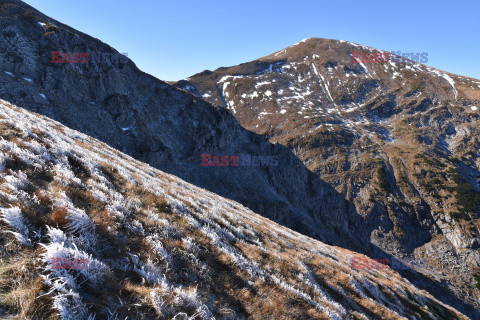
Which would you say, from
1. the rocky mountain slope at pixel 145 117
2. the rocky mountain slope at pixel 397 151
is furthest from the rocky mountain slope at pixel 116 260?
the rocky mountain slope at pixel 397 151

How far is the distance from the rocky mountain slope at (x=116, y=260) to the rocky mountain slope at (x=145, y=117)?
4297 cm

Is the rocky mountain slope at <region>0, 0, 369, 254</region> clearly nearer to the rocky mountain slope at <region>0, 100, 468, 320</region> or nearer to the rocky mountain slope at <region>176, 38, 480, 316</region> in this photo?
the rocky mountain slope at <region>176, 38, 480, 316</region>

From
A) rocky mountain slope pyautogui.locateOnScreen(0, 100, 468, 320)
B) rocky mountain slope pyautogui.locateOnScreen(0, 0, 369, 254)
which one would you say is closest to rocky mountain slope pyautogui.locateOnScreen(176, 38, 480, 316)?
rocky mountain slope pyautogui.locateOnScreen(0, 0, 369, 254)

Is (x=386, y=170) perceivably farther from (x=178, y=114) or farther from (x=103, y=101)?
(x=103, y=101)

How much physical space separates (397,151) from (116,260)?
168m

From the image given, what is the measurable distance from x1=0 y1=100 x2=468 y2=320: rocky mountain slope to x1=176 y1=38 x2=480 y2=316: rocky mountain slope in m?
110

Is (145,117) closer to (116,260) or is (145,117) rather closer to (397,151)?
(116,260)

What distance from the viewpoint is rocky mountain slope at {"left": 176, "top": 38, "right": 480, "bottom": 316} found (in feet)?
334

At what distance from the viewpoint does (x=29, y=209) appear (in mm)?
5430

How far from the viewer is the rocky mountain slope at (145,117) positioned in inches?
1716

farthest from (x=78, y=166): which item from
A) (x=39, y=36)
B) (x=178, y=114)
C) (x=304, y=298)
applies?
(x=178, y=114)

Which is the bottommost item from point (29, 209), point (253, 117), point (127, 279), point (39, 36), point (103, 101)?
point (127, 279)

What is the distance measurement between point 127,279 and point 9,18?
66125 millimetres

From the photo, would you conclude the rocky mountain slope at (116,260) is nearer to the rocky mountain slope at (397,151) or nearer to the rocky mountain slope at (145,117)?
the rocky mountain slope at (145,117)
